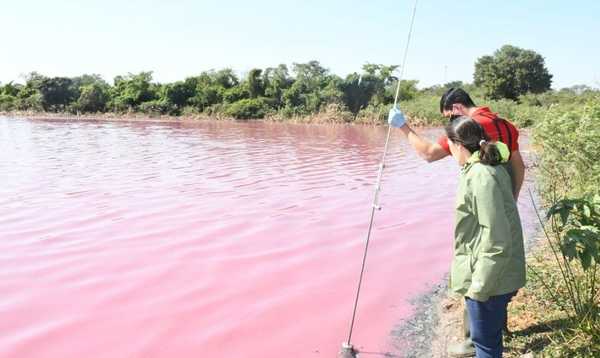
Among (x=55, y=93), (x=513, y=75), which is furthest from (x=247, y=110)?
(x=513, y=75)

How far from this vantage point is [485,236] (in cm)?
215

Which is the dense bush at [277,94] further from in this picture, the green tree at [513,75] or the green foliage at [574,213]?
the green foliage at [574,213]

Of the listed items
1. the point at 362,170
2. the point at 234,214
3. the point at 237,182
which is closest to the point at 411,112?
the point at 362,170

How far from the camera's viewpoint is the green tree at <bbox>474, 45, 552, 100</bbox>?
4100cm

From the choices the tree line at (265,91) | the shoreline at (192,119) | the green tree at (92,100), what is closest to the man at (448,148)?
the shoreline at (192,119)

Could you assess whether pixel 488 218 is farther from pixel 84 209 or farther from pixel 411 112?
pixel 411 112

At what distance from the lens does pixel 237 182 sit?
969 cm

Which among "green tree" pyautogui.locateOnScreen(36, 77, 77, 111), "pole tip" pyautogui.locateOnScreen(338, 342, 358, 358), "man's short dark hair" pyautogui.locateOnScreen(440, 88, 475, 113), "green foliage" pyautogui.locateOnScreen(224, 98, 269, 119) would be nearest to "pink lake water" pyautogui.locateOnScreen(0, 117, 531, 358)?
"pole tip" pyautogui.locateOnScreen(338, 342, 358, 358)

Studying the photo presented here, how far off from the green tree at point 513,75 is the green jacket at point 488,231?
135ft

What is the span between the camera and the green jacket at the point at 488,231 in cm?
212

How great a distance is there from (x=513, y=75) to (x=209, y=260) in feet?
137

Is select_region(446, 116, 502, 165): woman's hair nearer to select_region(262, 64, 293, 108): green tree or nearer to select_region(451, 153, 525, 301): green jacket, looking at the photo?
select_region(451, 153, 525, 301): green jacket

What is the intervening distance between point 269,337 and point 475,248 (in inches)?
74.1

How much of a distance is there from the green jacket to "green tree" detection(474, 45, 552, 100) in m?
41.3
